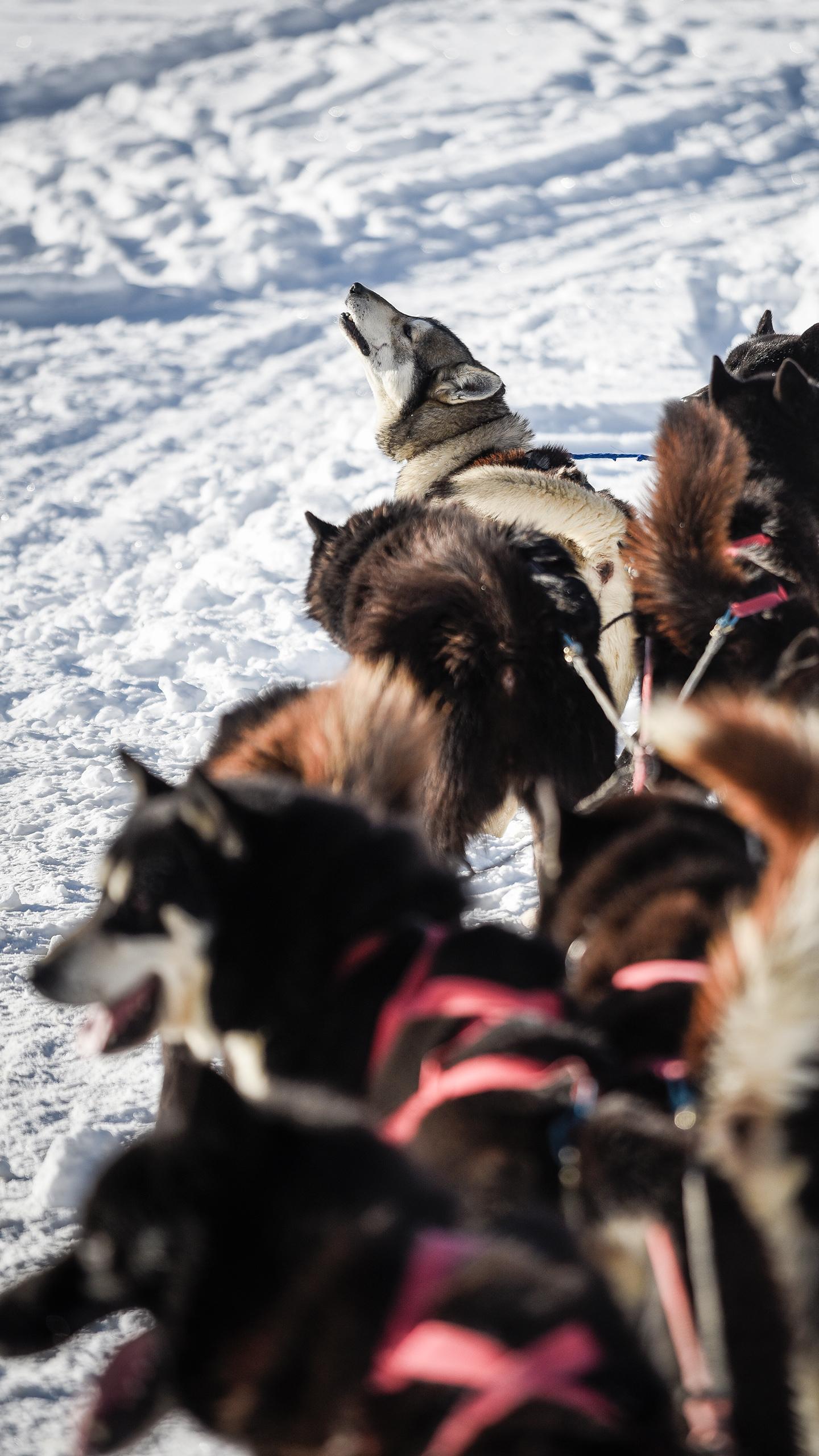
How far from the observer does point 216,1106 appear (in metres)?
1.10

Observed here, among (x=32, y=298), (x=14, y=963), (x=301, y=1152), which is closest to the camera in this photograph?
(x=301, y=1152)

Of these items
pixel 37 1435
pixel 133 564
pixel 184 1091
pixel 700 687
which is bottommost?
pixel 133 564

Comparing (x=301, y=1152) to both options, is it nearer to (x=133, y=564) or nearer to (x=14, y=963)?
(x=14, y=963)

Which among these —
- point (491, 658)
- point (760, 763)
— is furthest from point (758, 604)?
point (760, 763)

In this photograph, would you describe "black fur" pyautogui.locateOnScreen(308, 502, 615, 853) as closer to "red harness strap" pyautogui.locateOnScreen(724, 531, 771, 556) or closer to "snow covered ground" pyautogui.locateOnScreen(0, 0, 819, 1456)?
"red harness strap" pyautogui.locateOnScreen(724, 531, 771, 556)

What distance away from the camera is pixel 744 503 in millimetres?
2906

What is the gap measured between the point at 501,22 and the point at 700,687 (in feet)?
41.4

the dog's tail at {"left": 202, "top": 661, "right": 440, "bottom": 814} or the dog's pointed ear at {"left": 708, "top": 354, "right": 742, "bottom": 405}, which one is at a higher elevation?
the dog's pointed ear at {"left": 708, "top": 354, "right": 742, "bottom": 405}

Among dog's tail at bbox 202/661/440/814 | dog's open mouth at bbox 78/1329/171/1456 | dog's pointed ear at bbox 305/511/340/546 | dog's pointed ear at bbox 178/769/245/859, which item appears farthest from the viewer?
dog's pointed ear at bbox 305/511/340/546

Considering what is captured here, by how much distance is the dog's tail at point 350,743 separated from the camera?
2148 mm

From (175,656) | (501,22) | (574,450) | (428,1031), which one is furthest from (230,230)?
(428,1031)

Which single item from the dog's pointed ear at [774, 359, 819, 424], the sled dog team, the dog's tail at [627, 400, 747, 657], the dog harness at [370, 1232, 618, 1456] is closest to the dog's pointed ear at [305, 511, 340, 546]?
the sled dog team

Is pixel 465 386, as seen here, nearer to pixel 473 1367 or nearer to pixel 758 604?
pixel 758 604

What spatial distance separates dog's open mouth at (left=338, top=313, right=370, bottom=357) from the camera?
15.5ft
